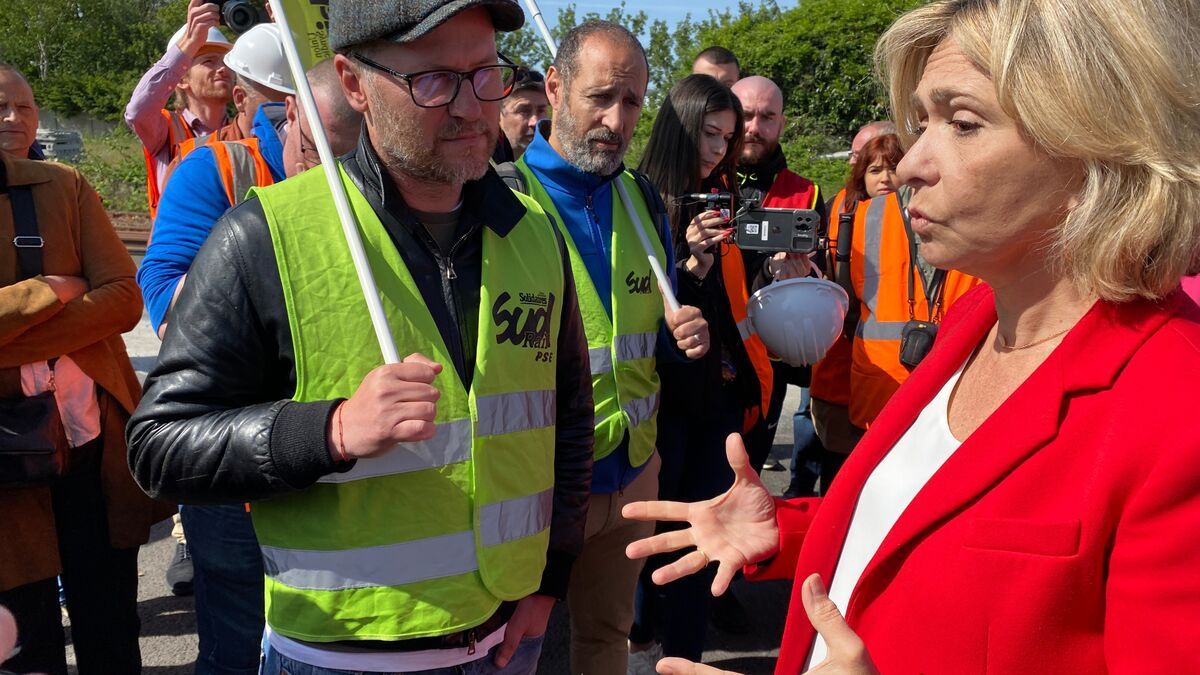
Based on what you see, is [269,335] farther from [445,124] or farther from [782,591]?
[782,591]

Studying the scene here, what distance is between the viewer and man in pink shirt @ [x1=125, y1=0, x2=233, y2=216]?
4105 mm

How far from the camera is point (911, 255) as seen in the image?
384 cm

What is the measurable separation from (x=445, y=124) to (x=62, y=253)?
174 centimetres

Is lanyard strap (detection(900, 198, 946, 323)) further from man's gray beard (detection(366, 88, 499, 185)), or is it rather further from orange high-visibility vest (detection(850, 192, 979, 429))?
man's gray beard (detection(366, 88, 499, 185))

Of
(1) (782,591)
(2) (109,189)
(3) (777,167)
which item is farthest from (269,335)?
(2) (109,189)

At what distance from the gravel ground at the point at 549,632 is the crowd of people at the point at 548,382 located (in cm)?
70

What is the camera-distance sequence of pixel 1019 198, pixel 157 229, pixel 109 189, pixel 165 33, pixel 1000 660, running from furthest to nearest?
pixel 165 33
pixel 109 189
pixel 157 229
pixel 1019 198
pixel 1000 660

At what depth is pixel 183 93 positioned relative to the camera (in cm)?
544

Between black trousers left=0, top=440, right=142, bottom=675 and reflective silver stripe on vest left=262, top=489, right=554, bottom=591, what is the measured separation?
1.57m

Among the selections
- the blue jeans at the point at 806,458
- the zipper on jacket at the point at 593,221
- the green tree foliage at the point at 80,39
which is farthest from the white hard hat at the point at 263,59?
the green tree foliage at the point at 80,39

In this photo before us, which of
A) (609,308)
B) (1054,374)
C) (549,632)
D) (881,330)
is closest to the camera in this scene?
(1054,374)

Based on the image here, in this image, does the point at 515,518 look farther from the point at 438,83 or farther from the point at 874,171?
the point at 874,171

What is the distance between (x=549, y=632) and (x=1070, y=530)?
3311 millimetres

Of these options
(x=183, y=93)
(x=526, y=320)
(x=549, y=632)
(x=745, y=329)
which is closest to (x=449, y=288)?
(x=526, y=320)
